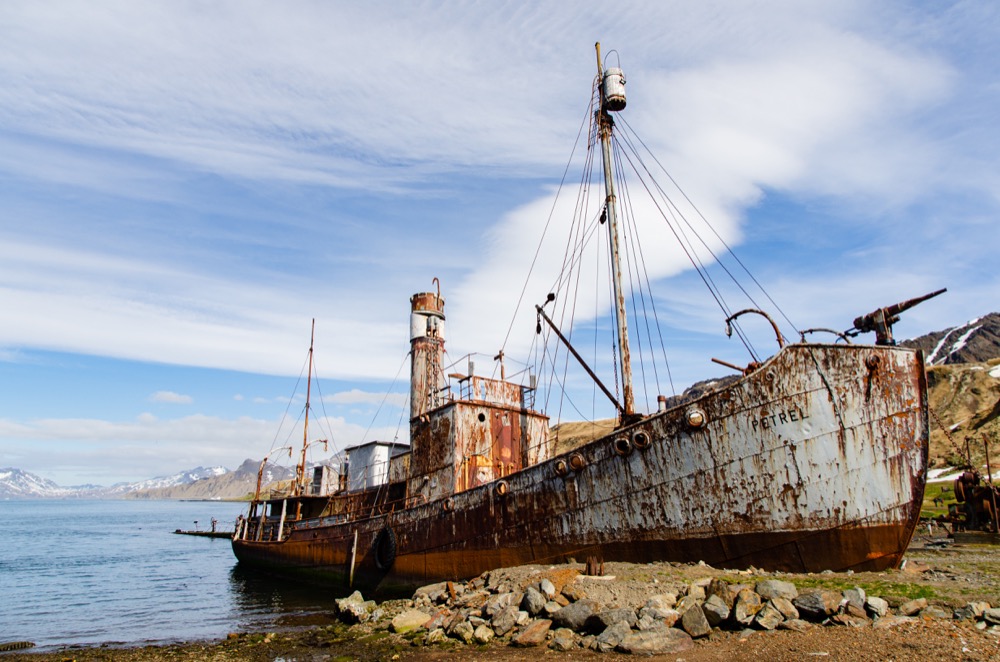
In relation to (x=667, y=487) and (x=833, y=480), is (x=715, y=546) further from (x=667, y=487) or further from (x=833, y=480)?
(x=833, y=480)

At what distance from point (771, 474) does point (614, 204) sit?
881 centimetres

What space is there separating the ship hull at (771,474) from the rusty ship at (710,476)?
25 mm

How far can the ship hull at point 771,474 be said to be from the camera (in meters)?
11.3

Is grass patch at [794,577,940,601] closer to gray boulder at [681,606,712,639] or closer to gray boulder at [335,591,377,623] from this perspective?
gray boulder at [681,606,712,639]

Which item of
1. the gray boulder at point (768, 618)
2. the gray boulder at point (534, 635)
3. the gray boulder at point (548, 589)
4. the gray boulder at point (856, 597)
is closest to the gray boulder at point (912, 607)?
the gray boulder at point (856, 597)

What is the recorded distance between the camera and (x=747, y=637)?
8.95 metres

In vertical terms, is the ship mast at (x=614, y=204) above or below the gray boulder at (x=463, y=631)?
above

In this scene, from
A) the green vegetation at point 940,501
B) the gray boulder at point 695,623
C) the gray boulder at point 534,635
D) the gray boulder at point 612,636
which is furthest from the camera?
the green vegetation at point 940,501

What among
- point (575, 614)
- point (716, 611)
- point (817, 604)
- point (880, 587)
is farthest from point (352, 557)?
point (880, 587)

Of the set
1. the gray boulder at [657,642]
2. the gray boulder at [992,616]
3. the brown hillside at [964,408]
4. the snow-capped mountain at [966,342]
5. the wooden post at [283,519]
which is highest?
the snow-capped mountain at [966,342]

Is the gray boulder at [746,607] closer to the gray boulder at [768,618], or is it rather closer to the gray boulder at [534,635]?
the gray boulder at [768,618]

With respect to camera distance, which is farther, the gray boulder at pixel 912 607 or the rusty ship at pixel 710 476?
the rusty ship at pixel 710 476

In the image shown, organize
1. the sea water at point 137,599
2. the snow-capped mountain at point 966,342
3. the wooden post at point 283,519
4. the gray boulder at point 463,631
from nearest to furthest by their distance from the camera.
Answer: the gray boulder at point 463,631 → the sea water at point 137,599 → the wooden post at point 283,519 → the snow-capped mountain at point 966,342

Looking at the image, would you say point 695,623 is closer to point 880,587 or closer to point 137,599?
point 880,587
